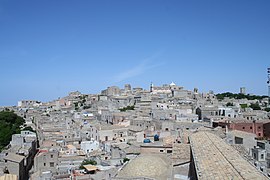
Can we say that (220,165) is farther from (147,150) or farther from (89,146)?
(89,146)

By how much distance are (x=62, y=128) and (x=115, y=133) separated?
36.3 feet

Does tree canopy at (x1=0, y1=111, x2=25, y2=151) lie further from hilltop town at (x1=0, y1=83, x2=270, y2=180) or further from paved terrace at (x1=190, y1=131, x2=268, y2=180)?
paved terrace at (x1=190, y1=131, x2=268, y2=180)

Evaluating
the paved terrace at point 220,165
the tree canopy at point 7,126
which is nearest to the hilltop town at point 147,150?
the paved terrace at point 220,165

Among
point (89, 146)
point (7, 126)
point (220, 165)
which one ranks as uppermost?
point (220, 165)

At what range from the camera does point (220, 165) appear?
457 inches

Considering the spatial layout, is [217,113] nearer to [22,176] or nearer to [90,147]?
[90,147]

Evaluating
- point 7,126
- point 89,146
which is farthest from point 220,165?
point 7,126

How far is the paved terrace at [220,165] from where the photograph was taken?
10.2 m

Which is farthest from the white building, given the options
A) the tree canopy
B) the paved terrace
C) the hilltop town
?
the paved terrace

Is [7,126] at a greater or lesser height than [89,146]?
→ greater

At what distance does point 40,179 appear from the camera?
2323cm

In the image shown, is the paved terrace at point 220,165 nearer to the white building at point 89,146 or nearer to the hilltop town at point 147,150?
the hilltop town at point 147,150

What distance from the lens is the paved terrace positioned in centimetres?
1020

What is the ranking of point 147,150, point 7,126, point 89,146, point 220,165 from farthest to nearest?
point 7,126 < point 89,146 < point 147,150 < point 220,165
